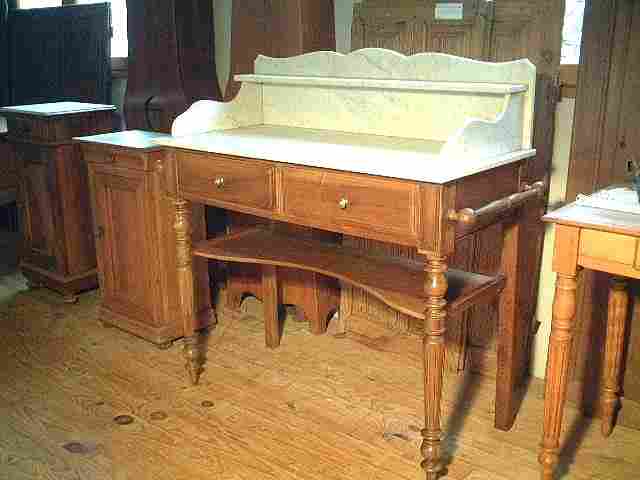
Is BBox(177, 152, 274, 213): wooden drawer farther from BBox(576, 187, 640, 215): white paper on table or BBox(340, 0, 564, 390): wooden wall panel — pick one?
BBox(576, 187, 640, 215): white paper on table

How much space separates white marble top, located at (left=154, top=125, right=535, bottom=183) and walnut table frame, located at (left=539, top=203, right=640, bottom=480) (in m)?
0.28

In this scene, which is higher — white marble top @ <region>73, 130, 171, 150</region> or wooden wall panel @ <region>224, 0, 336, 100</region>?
wooden wall panel @ <region>224, 0, 336, 100</region>

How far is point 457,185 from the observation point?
1785 mm

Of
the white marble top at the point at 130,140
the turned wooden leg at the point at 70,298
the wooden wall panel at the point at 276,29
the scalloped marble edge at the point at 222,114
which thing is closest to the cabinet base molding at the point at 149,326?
the turned wooden leg at the point at 70,298

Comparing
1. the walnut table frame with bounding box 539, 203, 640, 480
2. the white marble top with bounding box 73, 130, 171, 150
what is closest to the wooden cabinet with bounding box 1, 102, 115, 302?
the white marble top with bounding box 73, 130, 171, 150

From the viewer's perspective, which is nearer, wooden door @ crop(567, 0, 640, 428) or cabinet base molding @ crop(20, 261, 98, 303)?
wooden door @ crop(567, 0, 640, 428)

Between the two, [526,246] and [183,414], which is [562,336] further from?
[183,414]

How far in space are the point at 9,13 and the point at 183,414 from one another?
3304 millimetres

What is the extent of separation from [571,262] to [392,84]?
0.86m

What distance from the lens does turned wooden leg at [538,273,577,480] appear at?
1796mm

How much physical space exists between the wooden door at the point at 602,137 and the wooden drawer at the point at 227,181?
104cm

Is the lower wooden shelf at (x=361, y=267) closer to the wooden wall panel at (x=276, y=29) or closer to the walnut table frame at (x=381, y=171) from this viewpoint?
the walnut table frame at (x=381, y=171)

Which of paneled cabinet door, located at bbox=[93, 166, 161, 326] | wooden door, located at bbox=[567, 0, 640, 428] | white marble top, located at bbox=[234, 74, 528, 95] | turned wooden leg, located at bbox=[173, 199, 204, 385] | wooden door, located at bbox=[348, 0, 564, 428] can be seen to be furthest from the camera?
paneled cabinet door, located at bbox=[93, 166, 161, 326]

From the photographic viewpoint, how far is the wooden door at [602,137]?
2.11 meters
